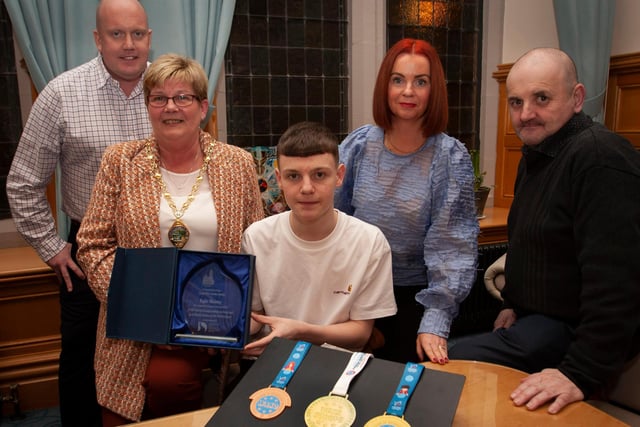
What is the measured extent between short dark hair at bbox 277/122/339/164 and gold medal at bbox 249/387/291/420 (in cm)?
72

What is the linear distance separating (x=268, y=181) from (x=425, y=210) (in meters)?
1.64

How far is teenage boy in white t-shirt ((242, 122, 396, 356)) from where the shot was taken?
157cm

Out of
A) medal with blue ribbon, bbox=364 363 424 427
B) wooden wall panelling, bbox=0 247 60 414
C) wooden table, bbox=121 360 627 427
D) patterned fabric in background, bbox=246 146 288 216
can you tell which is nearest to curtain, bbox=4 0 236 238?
wooden wall panelling, bbox=0 247 60 414

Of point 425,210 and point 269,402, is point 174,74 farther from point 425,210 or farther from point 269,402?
point 269,402

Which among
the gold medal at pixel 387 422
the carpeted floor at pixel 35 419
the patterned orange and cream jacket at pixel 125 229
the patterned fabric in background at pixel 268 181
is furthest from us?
the patterned fabric in background at pixel 268 181

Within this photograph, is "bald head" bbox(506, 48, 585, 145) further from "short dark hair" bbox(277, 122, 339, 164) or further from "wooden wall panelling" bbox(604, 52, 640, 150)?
"wooden wall panelling" bbox(604, 52, 640, 150)

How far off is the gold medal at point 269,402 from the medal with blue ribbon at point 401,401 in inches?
6.5

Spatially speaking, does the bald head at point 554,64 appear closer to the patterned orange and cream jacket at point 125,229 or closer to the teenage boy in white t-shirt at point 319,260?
the teenage boy in white t-shirt at point 319,260

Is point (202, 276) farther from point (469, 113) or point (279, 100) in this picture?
point (469, 113)

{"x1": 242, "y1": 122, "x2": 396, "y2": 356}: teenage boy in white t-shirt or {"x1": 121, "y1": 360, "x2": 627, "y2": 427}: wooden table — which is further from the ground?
{"x1": 242, "y1": 122, "x2": 396, "y2": 356}: teenage boy in white t-shirt

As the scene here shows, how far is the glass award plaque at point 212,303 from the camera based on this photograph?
142 centimetres

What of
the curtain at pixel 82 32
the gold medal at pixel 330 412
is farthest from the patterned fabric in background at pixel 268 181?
the gold medal at pixel 330 412

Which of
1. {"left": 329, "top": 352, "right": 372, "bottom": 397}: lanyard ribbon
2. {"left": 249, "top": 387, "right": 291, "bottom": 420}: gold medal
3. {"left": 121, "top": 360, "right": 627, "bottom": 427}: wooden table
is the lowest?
{"left": 121, "top": 360, "right": 627, "bottom": 427}: wooden table

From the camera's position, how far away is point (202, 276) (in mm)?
1447
